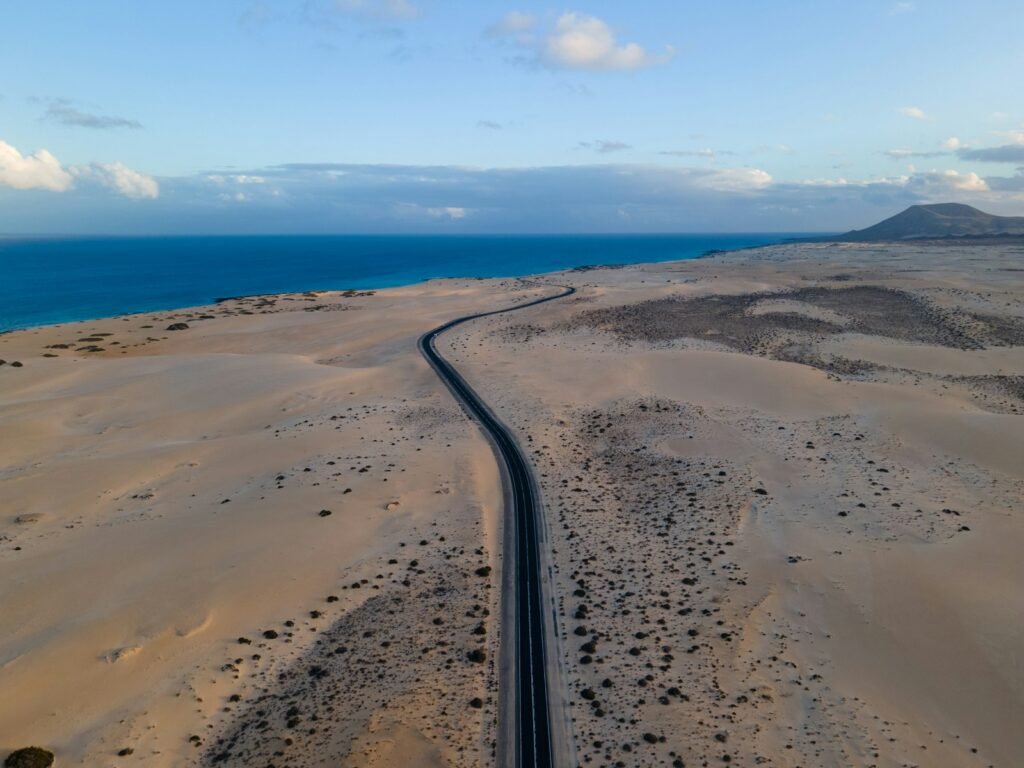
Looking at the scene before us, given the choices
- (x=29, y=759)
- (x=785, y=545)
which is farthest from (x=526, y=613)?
(x=29, y=759)

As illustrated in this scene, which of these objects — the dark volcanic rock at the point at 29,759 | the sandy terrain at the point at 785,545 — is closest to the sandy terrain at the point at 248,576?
the dark volcanic rock at the point at 29,759

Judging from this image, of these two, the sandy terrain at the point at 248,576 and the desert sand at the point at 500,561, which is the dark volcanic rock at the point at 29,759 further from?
the desert sand at the point at 500,561

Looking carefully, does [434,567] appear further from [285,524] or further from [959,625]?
[959,625]

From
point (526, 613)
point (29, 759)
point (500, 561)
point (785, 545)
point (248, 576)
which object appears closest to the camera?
point (29, 759)

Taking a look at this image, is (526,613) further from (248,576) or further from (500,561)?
(248,576)

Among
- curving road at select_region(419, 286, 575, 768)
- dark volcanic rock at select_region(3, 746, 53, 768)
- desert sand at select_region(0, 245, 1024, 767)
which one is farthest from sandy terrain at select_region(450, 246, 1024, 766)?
dark volcanic rock at select_region(3, 746, 53, 768)
